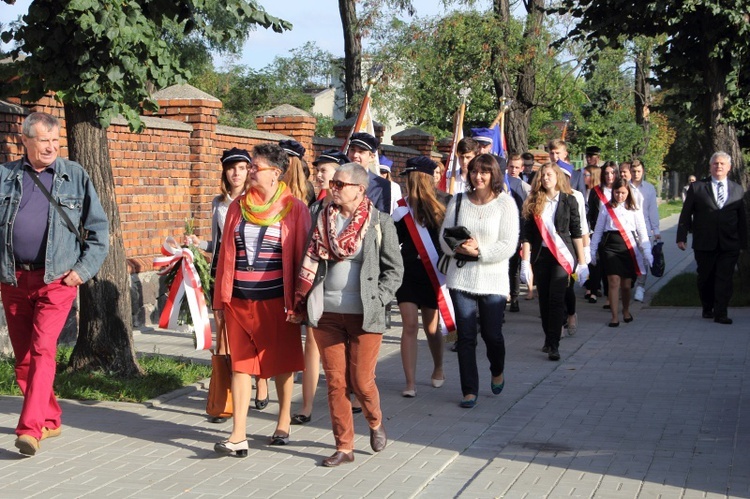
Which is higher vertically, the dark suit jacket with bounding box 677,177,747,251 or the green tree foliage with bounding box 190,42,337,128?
the green tree foliage with bounding box 190,42,337,128

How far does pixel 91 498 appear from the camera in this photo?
19.2 ft

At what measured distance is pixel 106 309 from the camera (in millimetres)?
8977

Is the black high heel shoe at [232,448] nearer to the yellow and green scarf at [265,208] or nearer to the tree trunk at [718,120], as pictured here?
the yellow and green scarf at [265,208]

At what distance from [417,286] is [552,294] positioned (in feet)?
7.51

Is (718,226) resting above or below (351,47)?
below

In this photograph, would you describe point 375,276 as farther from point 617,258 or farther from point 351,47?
point 351,47

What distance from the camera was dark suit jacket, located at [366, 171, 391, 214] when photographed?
28.7 ft

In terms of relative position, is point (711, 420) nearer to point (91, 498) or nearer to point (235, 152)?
point (235, 152)

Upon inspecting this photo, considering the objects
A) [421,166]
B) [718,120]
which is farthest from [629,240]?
[421,166]

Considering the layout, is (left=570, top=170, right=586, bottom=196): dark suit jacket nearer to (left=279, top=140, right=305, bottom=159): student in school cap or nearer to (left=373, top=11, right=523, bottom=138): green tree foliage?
(left=373, top=11, right=523, bottom=138): green tree foliage

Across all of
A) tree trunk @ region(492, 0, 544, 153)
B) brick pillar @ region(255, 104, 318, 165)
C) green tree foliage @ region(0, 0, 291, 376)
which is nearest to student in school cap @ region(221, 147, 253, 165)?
green tree foliage @ region(0, 0, 291, 376)

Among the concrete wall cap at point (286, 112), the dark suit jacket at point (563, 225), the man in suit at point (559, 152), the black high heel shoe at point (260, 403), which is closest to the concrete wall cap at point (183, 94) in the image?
the concrete wall cap at point (286, 112)

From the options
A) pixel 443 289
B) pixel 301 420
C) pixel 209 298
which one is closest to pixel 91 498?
pixel 301 420

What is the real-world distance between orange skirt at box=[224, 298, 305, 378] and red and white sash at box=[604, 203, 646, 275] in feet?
23.3
